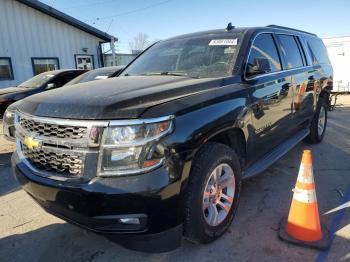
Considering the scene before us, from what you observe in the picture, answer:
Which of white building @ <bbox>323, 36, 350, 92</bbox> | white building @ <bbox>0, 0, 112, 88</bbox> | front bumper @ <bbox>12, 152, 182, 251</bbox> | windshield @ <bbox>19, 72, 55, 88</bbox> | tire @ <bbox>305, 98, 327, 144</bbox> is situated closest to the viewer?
front bumper @ <bbox>12, 152, 182, 251</bbox>

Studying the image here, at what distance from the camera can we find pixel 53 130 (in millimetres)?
2309

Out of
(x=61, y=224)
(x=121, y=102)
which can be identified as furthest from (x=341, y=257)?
(x=61, y=224)

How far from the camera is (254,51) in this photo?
3.47 m

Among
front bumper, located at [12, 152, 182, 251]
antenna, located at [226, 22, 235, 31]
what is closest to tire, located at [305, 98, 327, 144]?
antenna, located at [226, 22, 235, 31]

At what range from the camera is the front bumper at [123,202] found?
2057mm

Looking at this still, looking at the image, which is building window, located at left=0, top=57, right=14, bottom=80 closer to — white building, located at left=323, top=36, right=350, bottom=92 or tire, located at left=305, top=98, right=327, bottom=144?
tire, located at left=305, top=98, right=327, bottom=144

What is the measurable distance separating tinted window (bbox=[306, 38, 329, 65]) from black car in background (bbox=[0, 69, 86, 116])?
7.16m

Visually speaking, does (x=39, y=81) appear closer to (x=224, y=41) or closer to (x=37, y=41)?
(x=37, y=41)

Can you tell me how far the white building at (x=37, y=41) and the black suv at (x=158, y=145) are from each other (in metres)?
12.2

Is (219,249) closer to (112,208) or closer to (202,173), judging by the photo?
(202,173)

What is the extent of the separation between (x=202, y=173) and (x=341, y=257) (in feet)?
4.43

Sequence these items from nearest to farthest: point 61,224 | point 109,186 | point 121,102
Result: point 109,186 → point 121,102 → point 61,224

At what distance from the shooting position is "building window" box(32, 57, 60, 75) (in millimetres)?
14271

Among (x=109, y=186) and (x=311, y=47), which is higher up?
(x=311, y=47)
